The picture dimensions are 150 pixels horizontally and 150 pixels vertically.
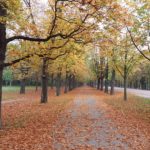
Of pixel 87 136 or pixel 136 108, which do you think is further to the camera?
pixel 136 108

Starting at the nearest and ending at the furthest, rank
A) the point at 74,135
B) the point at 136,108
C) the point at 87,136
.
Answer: the point at 87,136
the point at 74,135
the point at 136,108

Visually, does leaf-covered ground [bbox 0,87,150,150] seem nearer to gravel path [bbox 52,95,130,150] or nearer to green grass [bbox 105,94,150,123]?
gravel path [bbox 52,95,130,150]

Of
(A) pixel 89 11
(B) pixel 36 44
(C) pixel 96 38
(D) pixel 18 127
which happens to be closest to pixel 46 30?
(B) pixel 36 44

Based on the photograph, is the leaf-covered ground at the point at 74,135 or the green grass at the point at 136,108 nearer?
the leaf-covered ground at the point at 74,135

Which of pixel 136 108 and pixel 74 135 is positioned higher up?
pixel 136 108

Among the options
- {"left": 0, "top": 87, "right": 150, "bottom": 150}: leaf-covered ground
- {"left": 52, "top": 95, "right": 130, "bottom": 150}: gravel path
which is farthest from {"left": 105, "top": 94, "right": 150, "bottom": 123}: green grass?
{"left": 52, "top": 95, "right": 130, "bottom": 150}: gravel path

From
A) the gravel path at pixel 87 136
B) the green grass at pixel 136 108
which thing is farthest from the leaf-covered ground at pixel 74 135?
the green grass at pixel 136 108

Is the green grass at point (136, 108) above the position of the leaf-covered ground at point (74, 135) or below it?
above

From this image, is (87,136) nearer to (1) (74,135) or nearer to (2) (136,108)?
(1) (74,135)

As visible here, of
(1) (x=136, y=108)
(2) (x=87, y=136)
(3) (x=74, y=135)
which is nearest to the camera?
(2) (x=87, y=136)

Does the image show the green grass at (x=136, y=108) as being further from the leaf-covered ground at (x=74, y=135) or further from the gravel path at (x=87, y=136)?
the gravel path at (x=87, y=136)

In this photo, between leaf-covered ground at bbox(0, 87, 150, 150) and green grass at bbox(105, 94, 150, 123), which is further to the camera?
green grass at bbox(105, 94, 150, 123)

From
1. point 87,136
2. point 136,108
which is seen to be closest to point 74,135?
point 87,136

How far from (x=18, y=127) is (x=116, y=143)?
5.13 m
